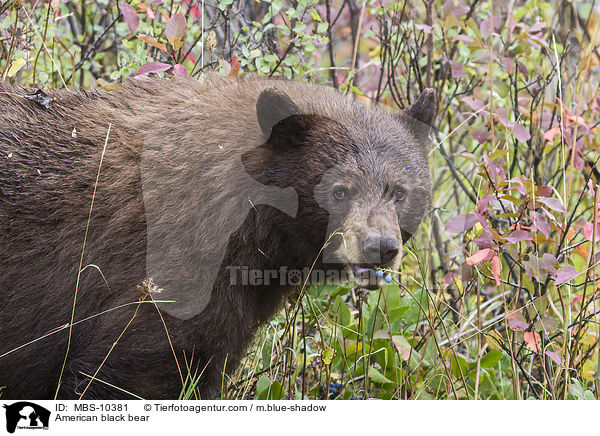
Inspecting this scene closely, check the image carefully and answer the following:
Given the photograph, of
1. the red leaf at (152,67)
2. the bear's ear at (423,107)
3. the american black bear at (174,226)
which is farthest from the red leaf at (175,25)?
the bear's ear at (423,107)

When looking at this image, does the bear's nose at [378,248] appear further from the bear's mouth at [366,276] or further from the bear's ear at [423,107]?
the bear's ear at [423,107]

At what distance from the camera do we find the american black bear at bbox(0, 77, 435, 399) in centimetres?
360

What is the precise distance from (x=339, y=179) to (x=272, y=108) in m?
0.47

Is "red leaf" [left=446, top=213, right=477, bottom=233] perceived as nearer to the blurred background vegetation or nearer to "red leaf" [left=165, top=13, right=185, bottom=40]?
the blurred background vegetation

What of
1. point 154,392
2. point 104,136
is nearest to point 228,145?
point 104,136

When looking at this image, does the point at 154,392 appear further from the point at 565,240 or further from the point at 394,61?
the point at 394,61

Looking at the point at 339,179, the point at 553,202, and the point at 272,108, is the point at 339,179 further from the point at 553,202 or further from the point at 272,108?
the point at 553,202

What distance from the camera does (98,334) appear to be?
143 inches

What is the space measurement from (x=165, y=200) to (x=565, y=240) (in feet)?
7.47

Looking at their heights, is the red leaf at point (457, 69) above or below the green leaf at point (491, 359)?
above
